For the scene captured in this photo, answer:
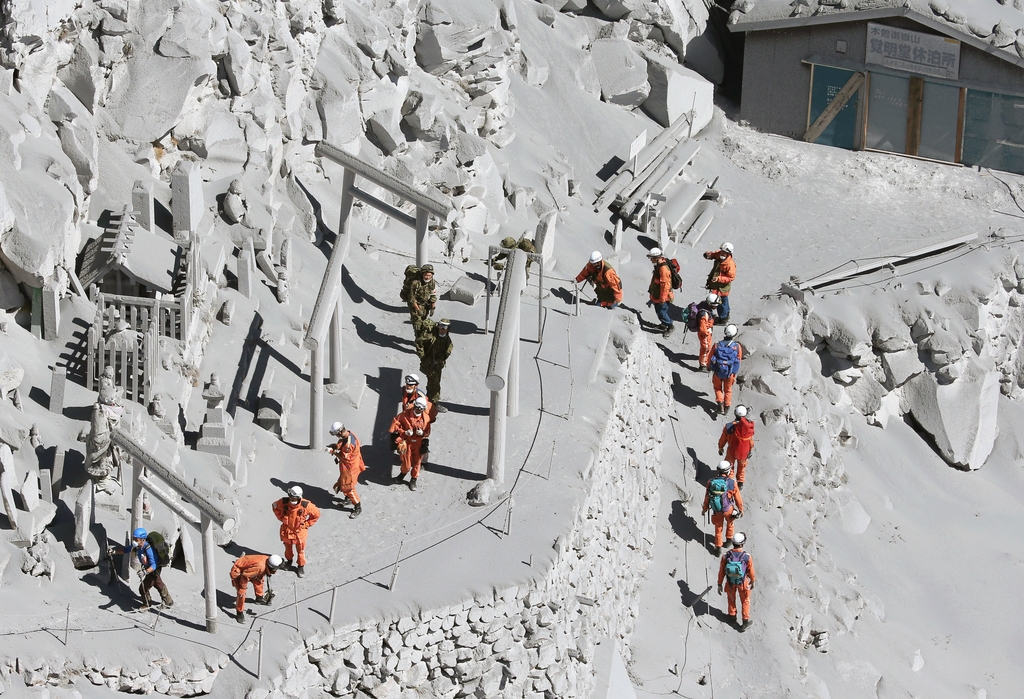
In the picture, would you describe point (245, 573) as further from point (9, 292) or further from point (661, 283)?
point (661, 283)

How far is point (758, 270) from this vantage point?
88.0ft

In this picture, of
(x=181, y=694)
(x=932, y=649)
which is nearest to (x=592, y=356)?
(x=932, y=649)

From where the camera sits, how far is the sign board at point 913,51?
3033cm

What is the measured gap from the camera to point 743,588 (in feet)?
63.5

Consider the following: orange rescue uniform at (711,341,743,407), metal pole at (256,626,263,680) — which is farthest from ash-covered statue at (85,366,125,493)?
orange rescue uniform at (711,341,743,407)

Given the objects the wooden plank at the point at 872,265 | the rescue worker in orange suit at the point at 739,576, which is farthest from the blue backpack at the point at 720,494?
the wooden plank at the point at 872,265

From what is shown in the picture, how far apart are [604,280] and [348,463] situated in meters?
6.02

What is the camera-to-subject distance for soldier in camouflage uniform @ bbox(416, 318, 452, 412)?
1888cm

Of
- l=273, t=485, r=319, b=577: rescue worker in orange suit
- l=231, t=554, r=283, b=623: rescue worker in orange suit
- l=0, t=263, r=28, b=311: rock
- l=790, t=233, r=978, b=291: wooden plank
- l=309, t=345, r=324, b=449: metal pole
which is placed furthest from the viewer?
l=790, t=233, r=978, b=291: wooden plank

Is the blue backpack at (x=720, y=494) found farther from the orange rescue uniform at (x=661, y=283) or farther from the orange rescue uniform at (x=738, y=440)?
the orange rescue uniform at (x=661, y=283)

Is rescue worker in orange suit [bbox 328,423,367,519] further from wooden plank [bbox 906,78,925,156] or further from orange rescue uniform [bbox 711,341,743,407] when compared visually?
wooden plank [bbox 906,78,925,156]

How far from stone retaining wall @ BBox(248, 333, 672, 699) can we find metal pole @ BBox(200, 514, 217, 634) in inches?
34.4

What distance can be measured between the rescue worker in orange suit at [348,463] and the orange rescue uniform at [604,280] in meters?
5.71

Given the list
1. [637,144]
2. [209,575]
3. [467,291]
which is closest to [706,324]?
[467,291]
